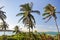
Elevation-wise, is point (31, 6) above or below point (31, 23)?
above

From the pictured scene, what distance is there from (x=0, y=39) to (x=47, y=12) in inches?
638

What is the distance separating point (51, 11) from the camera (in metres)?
53.7

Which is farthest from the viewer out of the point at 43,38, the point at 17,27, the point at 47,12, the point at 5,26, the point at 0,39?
the point at 17,27

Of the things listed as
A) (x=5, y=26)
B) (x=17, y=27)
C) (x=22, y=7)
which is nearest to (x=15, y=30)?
(x=17, y=27)

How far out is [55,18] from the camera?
52.6 m

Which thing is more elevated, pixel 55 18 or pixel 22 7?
pixel 22 7

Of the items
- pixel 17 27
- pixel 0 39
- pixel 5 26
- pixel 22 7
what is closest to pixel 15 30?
pixel 17 27

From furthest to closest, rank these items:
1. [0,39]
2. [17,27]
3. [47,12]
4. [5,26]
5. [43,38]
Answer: [17,27] → [5,26] → [0,39] → [47,12] → [43,38]

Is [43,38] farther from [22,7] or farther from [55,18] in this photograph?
[22,7]

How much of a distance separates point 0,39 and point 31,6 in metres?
14.4

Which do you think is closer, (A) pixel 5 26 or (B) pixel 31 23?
(B) pixel 31 23

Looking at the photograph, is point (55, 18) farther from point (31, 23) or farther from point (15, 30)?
point (15, 30)

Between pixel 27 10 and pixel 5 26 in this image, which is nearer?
pixel 27 10

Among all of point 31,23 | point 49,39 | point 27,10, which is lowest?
point 49,39
